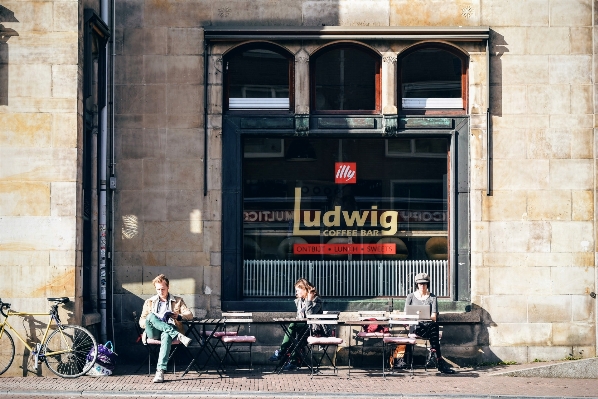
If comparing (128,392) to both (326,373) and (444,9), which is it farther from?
(444,9)

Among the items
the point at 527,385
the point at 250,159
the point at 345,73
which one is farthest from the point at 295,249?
the point at 527,385

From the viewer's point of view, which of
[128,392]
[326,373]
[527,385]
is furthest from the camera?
[326,373]

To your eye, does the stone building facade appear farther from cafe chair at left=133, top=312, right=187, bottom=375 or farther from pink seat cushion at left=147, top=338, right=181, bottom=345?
pink seat cushion at left=147, top=338, right=181, bottom=345

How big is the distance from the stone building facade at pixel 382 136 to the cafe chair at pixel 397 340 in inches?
25.8

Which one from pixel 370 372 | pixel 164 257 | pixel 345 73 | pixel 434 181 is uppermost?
pixel 345 73

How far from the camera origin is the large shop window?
59.2 ft

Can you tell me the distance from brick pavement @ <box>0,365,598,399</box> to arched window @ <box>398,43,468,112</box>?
184 inches

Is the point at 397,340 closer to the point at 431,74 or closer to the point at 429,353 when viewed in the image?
the point at 429,353

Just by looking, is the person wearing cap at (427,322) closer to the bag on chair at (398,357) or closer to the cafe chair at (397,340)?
the cafe chair at (397,340)

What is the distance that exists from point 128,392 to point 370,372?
4.33 metres

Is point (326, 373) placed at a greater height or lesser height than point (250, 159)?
lesser

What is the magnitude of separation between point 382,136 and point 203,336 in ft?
15.3

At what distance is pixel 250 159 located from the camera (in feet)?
59.2

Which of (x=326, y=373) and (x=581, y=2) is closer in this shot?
(x=326, y=373)
